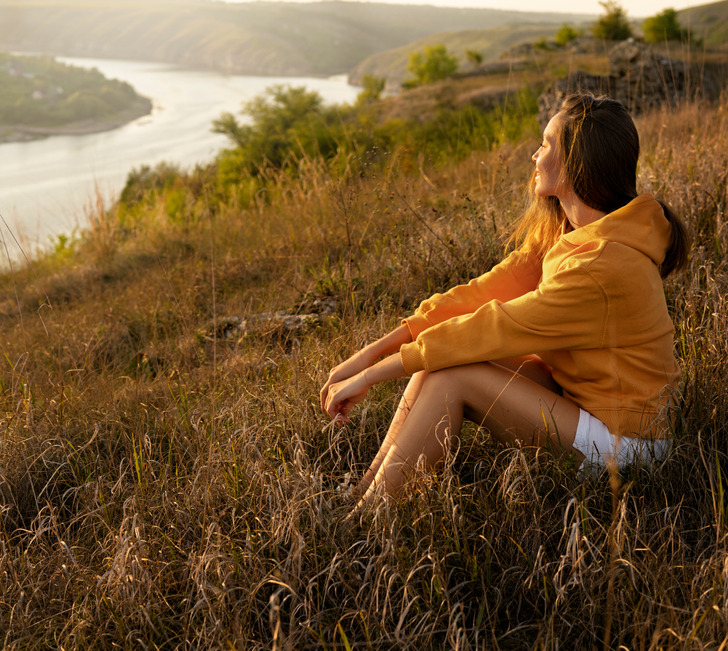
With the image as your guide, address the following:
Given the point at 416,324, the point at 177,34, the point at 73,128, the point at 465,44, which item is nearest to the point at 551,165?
the point at 416,324

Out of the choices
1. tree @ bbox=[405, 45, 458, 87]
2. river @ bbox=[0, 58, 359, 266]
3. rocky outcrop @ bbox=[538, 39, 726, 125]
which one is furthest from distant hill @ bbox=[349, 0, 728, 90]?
rocky outcrop @ bbox=[538, 39, 726, 125]

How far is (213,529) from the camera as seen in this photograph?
1.55 meters

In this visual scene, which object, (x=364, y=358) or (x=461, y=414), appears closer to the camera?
(x=461, y=414)

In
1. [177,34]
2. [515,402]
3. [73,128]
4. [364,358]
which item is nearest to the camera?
[515,402]

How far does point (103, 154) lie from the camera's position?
9977mm

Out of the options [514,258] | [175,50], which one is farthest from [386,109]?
[514,258]

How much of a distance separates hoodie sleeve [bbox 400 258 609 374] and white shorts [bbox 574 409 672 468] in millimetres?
224

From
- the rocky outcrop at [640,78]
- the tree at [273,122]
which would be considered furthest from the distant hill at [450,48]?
the rocky outcrop at [640,78]

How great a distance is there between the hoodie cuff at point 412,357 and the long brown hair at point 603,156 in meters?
0.64

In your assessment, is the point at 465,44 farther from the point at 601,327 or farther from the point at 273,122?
the point at 601,327

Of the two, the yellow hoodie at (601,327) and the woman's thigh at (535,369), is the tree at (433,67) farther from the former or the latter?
the yellow hoodie at (601,327)

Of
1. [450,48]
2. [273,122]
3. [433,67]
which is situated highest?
[450,48]

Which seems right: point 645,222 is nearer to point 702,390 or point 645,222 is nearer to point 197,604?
point 702,390

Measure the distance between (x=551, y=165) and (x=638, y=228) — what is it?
0.32 metres
